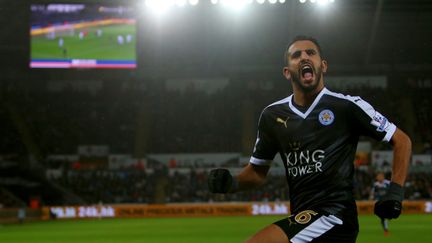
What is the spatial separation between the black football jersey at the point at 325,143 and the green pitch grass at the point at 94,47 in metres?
27.1

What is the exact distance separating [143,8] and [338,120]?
29.4 meters

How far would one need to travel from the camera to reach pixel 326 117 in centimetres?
475

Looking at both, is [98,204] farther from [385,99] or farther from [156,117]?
[385,99]

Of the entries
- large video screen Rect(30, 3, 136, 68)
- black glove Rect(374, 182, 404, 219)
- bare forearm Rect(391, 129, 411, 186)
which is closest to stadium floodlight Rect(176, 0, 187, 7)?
large video screen Rect(30, 3, 136, 68)

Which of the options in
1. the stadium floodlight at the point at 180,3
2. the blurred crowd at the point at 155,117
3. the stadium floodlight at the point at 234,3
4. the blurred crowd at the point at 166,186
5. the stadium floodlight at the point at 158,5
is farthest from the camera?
the blurred crowd at the point at 155,117

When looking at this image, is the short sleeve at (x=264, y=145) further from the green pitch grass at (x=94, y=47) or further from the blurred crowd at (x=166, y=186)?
the blurred crowd at (x=166, y=186)

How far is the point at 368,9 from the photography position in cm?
3669

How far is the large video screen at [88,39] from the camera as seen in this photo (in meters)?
31.4

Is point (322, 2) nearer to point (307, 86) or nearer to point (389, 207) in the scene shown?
point (307, 86)

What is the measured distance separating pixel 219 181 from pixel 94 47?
90.4 feet

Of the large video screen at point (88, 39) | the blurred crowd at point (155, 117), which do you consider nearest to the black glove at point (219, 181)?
the large video screen at point (88, 39)

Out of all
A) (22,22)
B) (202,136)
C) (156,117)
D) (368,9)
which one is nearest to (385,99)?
(368,9)

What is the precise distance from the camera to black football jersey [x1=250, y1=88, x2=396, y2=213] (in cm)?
459

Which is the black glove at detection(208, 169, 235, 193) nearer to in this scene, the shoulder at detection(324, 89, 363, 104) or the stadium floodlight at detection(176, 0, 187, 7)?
the shoulder at detection(324, 89, 363, 104)
